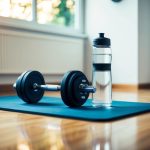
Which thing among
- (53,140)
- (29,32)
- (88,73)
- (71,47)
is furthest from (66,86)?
(88,73)

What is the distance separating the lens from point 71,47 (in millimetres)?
4074

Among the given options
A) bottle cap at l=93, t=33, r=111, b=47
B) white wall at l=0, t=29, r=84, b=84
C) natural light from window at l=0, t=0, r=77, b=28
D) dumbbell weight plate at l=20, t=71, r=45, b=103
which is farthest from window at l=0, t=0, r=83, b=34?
bottle cap at l=93, t=33, r=111, b=47

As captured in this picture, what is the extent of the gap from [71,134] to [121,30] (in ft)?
10.3

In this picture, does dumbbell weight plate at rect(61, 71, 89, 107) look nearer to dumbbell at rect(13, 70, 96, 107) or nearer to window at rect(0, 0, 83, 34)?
dumbbell at rect(13, 70, 96, 107)

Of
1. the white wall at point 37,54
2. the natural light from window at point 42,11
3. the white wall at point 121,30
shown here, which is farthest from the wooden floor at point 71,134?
the white wall at point 121,30

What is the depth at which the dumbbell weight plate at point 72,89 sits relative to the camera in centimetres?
167

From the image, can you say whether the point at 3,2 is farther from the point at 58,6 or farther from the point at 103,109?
the point at 103,109

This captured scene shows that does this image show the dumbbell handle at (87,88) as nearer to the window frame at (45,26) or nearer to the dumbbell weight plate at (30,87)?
the dumbbell weight plate at (30,87)

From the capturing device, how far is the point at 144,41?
4113 millimetres

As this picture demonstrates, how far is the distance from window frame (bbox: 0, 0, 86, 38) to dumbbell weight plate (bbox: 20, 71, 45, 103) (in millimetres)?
1358

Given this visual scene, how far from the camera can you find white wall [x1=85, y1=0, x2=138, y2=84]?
3.97 metres

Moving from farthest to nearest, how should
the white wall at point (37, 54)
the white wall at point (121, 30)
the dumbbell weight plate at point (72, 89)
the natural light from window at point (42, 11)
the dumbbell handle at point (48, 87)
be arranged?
the white wall at point (121, 30) < the natural light from window at point (42, 11) < the white wall at point (37, 54) < the dumbbell handle at point (48, 87) < the dumbbell weight plate at point (72, 89)

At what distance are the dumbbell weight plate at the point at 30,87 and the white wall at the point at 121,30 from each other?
86.7 inches

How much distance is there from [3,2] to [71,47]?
1101mm
